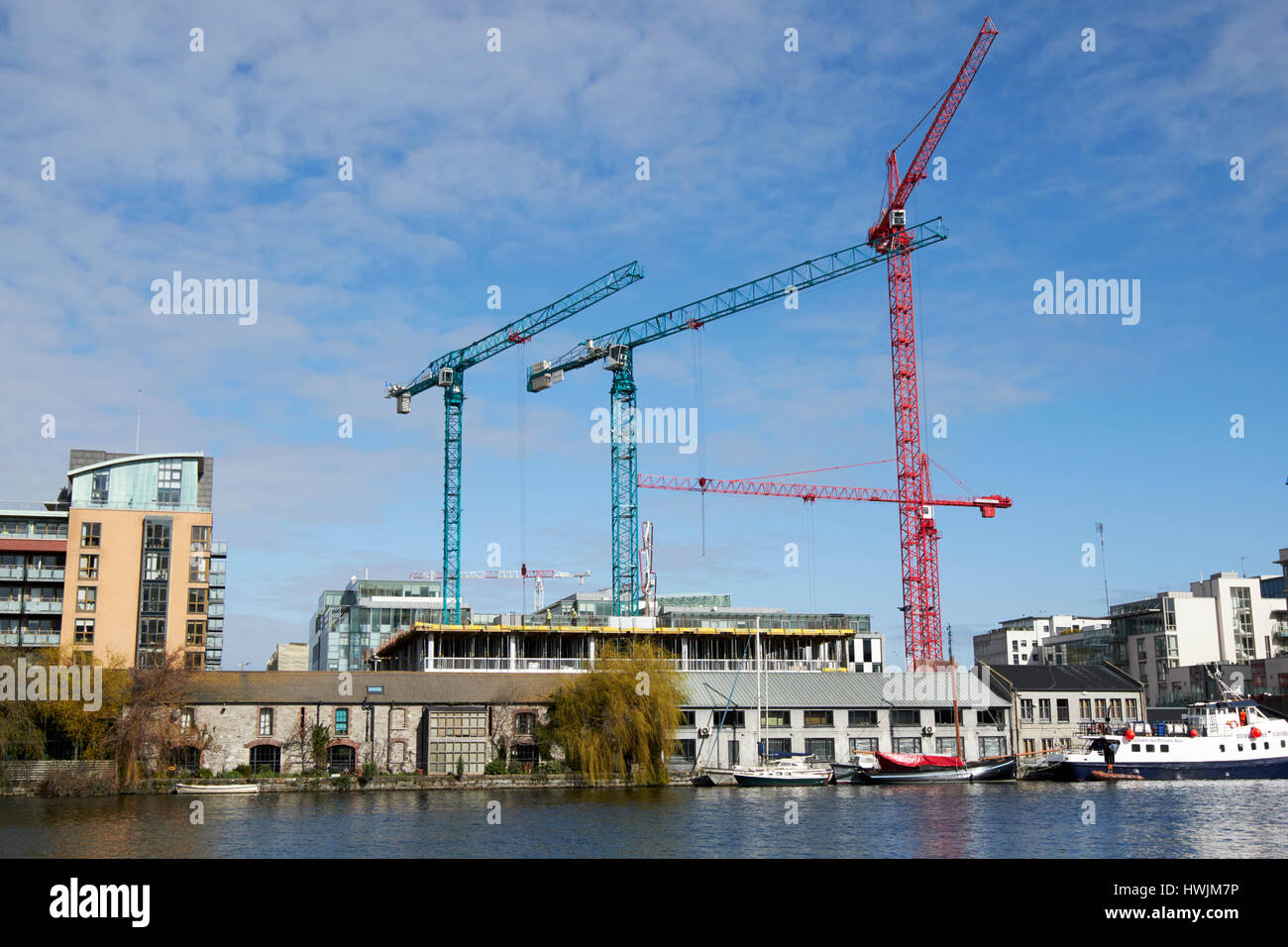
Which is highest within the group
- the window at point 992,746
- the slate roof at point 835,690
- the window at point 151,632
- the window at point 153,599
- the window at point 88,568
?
the window at point 88,568

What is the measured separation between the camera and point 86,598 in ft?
348

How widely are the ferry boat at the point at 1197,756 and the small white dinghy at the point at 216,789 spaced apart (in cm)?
5222

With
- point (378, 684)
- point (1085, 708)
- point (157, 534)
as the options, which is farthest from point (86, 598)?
point (1085, 708)

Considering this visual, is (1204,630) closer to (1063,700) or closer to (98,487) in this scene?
(1063,700)

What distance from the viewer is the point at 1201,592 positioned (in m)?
156

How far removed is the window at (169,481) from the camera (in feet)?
371

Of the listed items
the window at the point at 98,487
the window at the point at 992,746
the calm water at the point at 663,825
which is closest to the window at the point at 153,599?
the window at the point at 98,487

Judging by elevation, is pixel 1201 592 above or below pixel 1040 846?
above

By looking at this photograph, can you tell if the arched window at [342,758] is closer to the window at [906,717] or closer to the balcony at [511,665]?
the balcony at [511,665]

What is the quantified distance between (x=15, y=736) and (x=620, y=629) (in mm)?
44159

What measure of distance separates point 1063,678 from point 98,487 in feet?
293

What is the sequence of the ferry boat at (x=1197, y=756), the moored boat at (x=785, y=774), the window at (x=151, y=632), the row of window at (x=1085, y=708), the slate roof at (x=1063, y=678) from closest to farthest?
the moored boat at (x=785, y=774) < the ferry boat at (x=1197, y=756) < the row of window at (x=1085, y=708) < the slate roof at (x=1063, y=678) < the window at (x=151, y=632)
